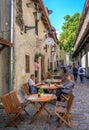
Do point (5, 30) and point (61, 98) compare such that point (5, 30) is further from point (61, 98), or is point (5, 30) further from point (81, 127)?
point (81, 127)

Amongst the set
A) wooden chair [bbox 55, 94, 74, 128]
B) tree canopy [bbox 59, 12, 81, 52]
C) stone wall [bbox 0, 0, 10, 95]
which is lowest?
wooden chair [bbox 55, 94, 74, 128]

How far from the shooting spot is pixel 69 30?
5153 cm

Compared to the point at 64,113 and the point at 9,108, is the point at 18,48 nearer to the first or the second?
the point at 9,108

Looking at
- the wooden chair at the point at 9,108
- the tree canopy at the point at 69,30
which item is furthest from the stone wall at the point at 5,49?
the tree canopy at the point at 69,30

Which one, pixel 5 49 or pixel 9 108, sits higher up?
pixel 5 49

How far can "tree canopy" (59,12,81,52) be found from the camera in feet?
169

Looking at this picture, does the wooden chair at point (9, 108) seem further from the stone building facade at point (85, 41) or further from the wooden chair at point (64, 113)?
the stone building facade at point (85, 41)

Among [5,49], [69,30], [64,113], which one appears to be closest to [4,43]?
[5,49]

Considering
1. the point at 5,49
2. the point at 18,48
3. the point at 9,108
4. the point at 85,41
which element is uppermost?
the point at 85,41

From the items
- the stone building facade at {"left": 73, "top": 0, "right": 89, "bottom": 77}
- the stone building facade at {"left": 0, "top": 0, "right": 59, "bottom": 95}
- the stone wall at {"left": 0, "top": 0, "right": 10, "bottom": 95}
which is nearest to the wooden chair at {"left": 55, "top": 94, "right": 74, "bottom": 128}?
the stone building facade at {"left": 0, "top": 0, "right": 59, "bottom": 95}

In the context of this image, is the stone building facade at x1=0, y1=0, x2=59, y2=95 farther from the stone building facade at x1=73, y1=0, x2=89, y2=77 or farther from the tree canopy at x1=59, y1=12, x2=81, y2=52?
the tree canopy at x1=59, y1=12, x2=81, y2=52

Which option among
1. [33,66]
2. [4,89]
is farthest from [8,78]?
[33,66]

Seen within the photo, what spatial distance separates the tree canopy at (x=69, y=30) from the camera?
169ft

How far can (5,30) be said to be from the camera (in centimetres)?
981
